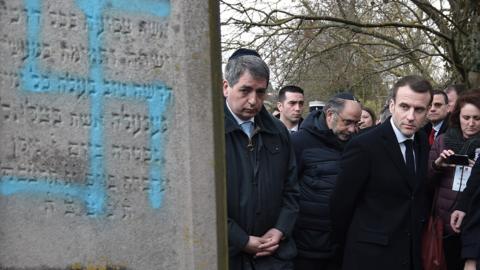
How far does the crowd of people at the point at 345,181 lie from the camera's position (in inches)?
149

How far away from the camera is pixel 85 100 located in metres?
2.62

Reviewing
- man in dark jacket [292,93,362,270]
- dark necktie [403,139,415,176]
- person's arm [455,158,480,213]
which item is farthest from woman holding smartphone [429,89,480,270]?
man in dark jacket [292,93,362,270]

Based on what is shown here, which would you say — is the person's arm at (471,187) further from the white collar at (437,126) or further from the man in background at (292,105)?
the white collar at (437,126)

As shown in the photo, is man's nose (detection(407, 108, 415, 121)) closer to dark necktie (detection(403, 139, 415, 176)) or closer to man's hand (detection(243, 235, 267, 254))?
dark necktie (detection(403, 139, 415, 176))

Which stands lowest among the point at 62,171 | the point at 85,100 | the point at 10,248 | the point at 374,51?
the point at 10,248

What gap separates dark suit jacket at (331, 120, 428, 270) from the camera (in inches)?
177

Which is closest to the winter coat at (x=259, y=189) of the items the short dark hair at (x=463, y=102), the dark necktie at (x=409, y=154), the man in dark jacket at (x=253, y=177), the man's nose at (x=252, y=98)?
the man in dark jacket at (x=253, y=177)

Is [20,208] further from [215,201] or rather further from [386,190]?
[386,190]

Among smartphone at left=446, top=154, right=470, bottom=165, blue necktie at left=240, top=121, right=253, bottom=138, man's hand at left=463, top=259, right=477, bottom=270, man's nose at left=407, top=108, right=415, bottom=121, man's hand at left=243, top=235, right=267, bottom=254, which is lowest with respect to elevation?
man's hand at left=463, top=259, right=477, bottom=270

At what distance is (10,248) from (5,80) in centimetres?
60

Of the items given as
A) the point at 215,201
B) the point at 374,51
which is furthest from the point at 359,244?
the point at 374,51

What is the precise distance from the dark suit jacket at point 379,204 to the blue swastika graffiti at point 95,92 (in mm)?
2133

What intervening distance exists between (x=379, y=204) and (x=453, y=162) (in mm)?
819

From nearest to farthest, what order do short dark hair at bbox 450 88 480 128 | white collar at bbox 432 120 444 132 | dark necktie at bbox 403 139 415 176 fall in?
dark necktie at bbox 403 139 415 176 < short dark hair at bbox 450 88 480 128 < white collar at bbox 432 120 444 132
